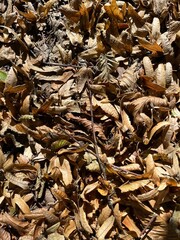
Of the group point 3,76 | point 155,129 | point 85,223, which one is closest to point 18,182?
point 85,223

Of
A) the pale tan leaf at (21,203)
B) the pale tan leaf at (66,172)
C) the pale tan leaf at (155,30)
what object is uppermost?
the pale tan leaf at (155,30)

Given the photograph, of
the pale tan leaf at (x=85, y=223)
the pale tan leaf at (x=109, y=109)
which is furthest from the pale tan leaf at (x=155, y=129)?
the pale tan leaf at (x=85, y=223)

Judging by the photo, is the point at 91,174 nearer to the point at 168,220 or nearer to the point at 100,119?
the point at 100,119

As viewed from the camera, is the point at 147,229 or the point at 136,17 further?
the point at 136,17

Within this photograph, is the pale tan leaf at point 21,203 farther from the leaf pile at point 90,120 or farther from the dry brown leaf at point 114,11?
the dry brown leaf at point 114,11

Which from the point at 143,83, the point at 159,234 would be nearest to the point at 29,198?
the point at 159,234

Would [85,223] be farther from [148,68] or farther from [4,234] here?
[148,68]

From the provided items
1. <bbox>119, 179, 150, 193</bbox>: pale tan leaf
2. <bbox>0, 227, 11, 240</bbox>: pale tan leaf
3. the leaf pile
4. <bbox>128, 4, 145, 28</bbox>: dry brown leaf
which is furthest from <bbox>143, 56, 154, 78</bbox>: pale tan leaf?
<bbox>0, 227, 11, 240</bbox>: pale tan leaf
